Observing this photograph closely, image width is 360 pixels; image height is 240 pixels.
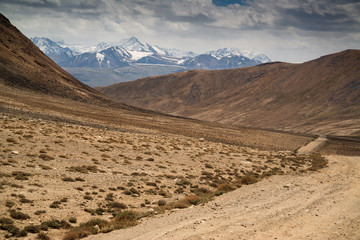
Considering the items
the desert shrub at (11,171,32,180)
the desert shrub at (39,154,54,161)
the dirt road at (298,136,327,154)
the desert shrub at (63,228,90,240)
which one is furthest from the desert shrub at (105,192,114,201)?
the dirt road at (298,136,327,154)

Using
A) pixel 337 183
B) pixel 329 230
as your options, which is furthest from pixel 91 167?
pixel 337 183

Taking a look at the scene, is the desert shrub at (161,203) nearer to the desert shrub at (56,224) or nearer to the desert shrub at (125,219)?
the desert shrub at (125,219)

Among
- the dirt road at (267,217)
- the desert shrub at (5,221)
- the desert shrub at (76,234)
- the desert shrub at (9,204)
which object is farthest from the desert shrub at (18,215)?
the dirt road at (267,217)

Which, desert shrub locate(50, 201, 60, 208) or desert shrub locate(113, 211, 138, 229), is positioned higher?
desert shrub locate(50, 201, 60, 208)

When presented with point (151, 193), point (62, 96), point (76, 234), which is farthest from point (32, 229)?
point (62, 96)

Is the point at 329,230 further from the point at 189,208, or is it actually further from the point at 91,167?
the point at 91,167

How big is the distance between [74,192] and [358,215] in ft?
52.3

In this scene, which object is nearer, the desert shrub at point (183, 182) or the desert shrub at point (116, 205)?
the desert shrub at point (116, 205)

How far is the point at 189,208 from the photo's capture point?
1761 cm

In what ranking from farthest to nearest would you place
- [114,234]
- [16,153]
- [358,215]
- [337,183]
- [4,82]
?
1. [4,82]
2. [337,183]
3. [16,153]
4. [358,215]
5. [114,234]

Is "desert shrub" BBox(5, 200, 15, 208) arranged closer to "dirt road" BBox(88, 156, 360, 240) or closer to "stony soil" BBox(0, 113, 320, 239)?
"stony soil" BBox(0, 113, 320, 239)

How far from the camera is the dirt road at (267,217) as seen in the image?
12867 mm

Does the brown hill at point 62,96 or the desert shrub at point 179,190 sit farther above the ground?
the brown hill at point 62,96

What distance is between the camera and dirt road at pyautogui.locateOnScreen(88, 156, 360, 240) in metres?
12.9
